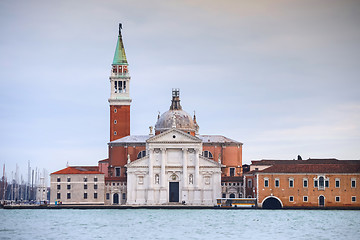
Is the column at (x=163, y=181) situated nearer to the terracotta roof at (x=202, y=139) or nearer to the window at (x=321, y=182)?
the terracotta roof at (x=202, y=139)

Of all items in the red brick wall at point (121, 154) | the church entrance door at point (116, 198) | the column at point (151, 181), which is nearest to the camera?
the column at point (151, 181)

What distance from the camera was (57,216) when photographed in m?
73.9

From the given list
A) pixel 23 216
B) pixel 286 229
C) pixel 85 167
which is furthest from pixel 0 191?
pixel 286 229

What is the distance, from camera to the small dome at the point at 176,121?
95500 mm

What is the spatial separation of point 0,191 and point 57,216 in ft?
213

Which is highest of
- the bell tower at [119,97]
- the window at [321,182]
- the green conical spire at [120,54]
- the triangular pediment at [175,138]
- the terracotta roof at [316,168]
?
the green conical spire at [120,54]

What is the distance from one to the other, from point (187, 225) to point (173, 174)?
29.0 metres

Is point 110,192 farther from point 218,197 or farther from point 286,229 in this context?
point 286,229

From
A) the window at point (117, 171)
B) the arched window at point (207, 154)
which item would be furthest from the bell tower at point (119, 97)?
the arched window at point (207, 154)

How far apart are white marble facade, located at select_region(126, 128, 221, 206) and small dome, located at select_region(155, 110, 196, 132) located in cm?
467

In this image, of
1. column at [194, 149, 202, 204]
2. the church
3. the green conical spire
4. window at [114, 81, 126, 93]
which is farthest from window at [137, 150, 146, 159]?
the green conical spire

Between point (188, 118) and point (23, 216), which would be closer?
point (23, 216)

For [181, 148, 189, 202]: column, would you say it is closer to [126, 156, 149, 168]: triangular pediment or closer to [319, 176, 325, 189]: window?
[126, 156, 149, 168]: triangular pediment

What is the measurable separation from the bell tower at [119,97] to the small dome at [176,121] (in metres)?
6.70
